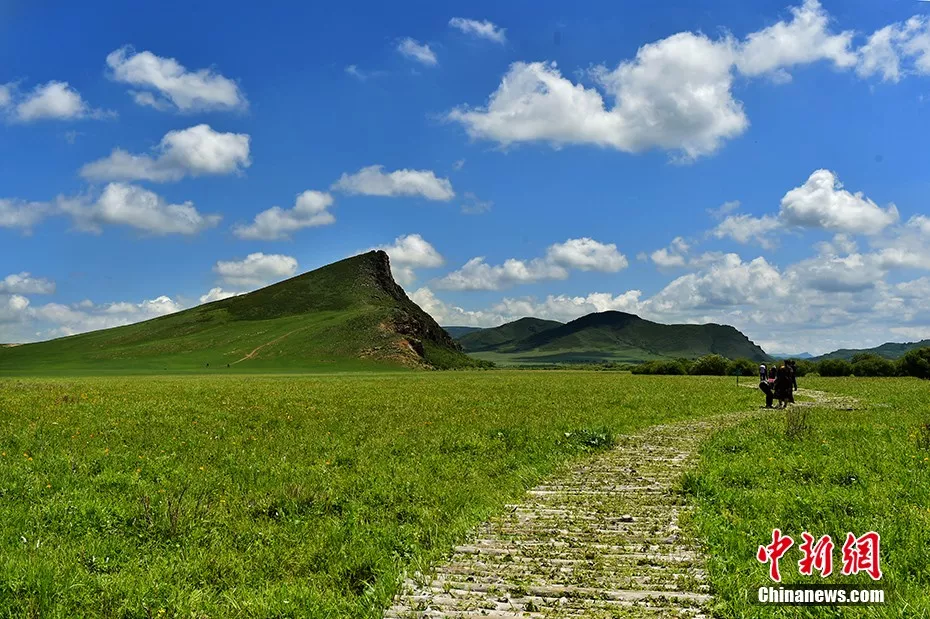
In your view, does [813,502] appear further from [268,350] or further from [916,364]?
[268,350]

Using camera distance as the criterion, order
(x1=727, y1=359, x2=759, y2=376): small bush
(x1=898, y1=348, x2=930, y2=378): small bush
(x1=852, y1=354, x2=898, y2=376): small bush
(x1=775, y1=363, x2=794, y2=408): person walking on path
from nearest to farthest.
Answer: (x1=775, y1=363, x2=794, y2=408): person walking on path → (x1=898, y1=348, x2=930, y2=378): small bush → (x1=852, y1=354, x2=898, y2=376): small bush → (x1=727, y1=359, x2=759, y2=376): small bush

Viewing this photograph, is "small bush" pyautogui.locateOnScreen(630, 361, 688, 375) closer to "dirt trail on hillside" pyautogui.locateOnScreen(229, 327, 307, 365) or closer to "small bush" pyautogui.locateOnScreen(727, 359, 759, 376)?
"small bush" pyautogui.locateOnScreen(727, 359, 759, 376)

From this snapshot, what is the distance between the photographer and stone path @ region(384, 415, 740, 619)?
7.71m

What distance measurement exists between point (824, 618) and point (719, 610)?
1303mm

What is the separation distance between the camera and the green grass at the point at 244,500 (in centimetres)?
888

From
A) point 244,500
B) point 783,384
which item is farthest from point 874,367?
point 244,500

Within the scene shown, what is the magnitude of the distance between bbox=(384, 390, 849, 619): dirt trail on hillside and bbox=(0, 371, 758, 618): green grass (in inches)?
28.5

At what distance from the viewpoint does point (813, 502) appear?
11984 mm

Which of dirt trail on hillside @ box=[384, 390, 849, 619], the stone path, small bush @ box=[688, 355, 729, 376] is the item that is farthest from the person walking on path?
small bush @ box=[688, 355, 729, 376]

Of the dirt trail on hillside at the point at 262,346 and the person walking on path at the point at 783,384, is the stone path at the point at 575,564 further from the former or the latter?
the dirt trail on hillside at the point at 262,346

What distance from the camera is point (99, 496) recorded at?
46.1ft

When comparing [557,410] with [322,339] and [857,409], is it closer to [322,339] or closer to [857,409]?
[857,409]

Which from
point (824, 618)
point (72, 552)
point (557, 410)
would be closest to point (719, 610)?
point (824, 618)

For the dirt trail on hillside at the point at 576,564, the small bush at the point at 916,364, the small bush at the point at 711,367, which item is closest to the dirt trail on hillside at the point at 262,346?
the small bush at the point at 711,367
